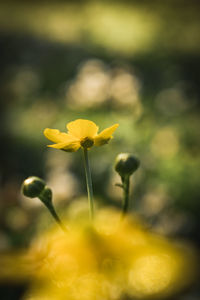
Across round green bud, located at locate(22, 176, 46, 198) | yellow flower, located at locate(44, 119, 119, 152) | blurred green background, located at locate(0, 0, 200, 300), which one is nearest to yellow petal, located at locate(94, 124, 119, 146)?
yellow flower, located at locate(44, 119, 119, 152)

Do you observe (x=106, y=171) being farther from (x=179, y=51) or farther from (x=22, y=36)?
(x=22, y=36)

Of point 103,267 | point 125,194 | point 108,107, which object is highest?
point 108,107

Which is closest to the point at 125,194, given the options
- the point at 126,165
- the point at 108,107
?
the point at 126,165

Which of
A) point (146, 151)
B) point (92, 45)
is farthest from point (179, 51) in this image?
point (146, 151)

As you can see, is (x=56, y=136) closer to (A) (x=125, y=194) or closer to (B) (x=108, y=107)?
(A) (x=125, y=194)

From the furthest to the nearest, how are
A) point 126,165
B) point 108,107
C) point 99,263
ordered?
point 108,107 → point 126,165 → point 99,263

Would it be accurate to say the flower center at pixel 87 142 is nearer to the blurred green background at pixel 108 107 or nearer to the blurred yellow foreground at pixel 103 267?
the blurred yellow foreground at pixel 103 267

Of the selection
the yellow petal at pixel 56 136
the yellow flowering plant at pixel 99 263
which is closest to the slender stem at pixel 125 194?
the yellow flowering plant at pixel 99 263
